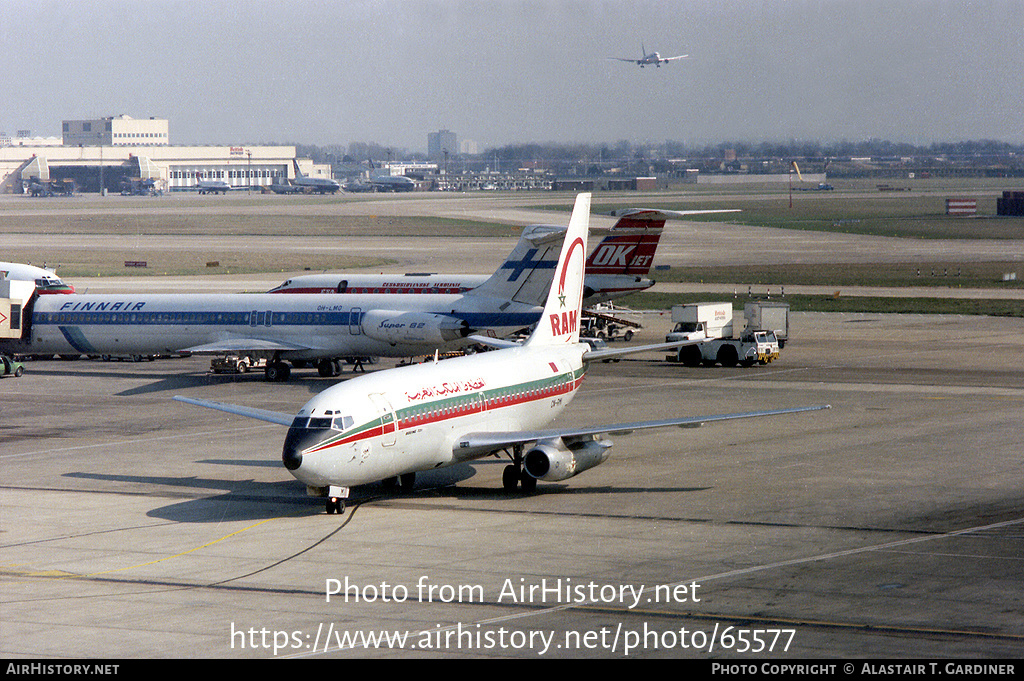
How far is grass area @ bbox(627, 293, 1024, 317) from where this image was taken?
92375 millimetres

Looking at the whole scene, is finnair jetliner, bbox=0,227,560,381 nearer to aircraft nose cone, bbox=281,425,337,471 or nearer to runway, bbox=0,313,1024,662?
runway, bbox=0,313,1024,662

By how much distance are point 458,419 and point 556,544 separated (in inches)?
277

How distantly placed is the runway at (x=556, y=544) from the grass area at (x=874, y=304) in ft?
124

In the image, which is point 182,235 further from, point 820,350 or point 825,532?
point 825,532

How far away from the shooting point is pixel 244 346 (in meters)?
64.9

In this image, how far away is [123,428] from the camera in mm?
51562

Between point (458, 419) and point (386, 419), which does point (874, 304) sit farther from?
point (386, 419)

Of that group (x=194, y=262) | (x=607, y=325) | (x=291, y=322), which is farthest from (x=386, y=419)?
(x=194, y=262)

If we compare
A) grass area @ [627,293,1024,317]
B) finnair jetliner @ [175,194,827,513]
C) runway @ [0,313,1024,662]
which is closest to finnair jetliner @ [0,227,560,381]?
runway @ [0,313,1024,662]

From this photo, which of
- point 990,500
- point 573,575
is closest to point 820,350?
point 990,500

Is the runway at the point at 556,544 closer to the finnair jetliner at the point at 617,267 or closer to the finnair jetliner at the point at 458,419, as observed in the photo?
the finnair jetliner at the point at 458,419

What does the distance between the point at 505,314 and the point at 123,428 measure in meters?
21.0

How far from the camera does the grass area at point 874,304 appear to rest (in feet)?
303

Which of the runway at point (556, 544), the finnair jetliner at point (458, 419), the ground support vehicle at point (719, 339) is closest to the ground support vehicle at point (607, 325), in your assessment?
the ground support vehicle at point (719, 339)
